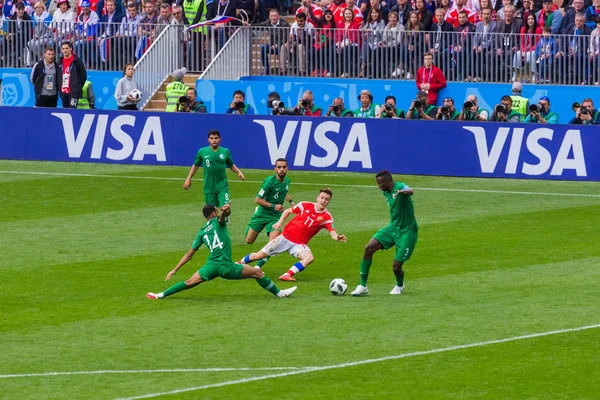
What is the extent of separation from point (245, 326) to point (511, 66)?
19062 mm

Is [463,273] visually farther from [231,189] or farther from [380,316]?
[231,189]

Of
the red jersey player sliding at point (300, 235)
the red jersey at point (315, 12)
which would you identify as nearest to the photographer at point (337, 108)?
the red jersey at point (315, 12)

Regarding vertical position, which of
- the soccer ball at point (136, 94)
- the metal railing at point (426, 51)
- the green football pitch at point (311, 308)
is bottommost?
the green football pitch at point (311, 308)

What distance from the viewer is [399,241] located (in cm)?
1764

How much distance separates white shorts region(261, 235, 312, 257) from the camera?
18.9 m

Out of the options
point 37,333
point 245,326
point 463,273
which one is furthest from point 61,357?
point 463,273

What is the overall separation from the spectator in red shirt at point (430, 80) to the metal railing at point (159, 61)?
23.2 feet

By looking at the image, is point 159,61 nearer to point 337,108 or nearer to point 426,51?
point 337,108

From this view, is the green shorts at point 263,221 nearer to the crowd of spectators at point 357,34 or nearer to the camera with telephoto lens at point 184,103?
the camera with telephoto lens at point 184,103

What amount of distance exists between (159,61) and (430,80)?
7.82 m

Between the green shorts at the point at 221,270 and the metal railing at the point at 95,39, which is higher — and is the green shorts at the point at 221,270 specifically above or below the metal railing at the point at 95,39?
below

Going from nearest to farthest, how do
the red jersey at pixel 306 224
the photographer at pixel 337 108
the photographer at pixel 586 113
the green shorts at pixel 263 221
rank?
the red jersey at pixel 306 224 → the green shorts at pixel 263 221 → the photographer at pixel 586 113 → the photographer at pixel 337 108

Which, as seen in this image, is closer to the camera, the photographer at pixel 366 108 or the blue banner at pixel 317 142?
the blue banner at pixel 317 142

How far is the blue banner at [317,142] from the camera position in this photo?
1153 inches
